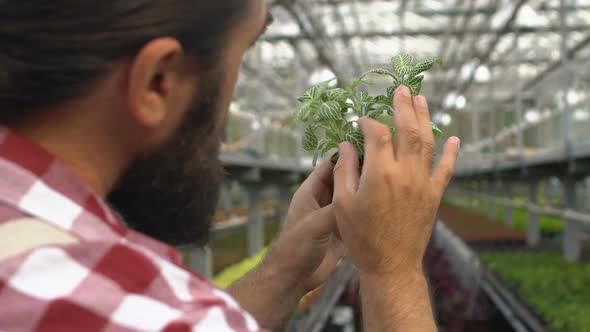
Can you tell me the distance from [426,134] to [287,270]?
14.6 inches

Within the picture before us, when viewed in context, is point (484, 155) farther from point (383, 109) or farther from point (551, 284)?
point (383, 109)

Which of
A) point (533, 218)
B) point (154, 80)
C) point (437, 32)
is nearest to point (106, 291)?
point (154, 80)

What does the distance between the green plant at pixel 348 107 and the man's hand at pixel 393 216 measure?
0.18 metres

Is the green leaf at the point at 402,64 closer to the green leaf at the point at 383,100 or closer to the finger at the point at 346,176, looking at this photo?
the green leaf at the point at 383,100

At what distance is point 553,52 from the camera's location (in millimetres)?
17312

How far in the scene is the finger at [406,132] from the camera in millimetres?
840

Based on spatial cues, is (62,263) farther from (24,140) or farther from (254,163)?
(254,163)

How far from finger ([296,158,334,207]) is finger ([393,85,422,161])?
30cm

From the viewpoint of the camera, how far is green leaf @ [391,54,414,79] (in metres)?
1.06

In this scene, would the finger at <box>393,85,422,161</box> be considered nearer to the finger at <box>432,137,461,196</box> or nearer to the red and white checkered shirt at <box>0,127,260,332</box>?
the finger at <box>432,137,461,196</box>

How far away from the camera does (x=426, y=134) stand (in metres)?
0.87

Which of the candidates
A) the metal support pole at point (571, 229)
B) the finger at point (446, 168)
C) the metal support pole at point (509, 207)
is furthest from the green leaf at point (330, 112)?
the metal support pole at point (509, 207)

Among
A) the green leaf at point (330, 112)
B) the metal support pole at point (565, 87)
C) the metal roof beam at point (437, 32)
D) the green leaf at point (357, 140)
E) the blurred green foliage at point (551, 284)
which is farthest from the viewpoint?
the metal roof beam at point (437, 32)

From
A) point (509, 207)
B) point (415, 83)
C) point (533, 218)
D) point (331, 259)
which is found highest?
point (415, 83)
